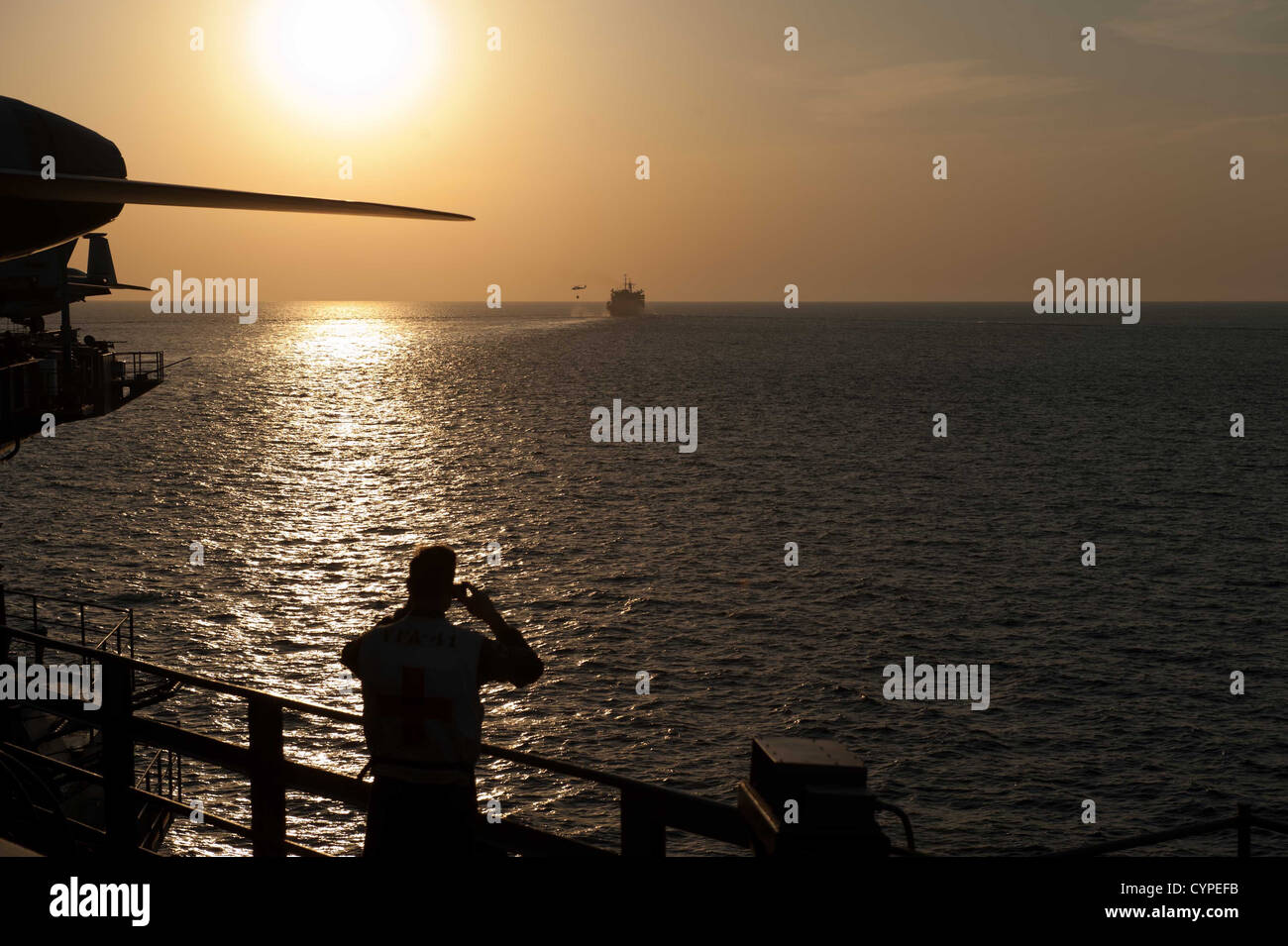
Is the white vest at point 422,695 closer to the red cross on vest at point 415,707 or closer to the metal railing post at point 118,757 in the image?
the red cross on vest at point 415,707

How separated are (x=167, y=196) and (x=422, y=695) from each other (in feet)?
23.1

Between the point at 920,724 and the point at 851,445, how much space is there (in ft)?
177

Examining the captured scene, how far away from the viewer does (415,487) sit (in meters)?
70.5

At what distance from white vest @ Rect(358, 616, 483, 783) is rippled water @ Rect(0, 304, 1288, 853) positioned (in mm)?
21169

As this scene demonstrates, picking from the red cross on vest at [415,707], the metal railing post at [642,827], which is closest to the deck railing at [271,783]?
the metal railing post at [642,827]

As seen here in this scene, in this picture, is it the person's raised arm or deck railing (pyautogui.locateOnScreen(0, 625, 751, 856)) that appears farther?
deck railing (pyautogui.locateOnScreen(0, 625, 751, 856))

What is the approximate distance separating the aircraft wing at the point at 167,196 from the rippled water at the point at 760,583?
1774 cm

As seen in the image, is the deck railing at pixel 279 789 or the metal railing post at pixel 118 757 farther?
the metal railing post at pixel 118 757

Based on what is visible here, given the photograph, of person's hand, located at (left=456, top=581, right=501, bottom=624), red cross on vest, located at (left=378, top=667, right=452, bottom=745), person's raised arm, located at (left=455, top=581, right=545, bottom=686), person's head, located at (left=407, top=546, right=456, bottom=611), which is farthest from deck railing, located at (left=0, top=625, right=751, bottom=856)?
person's head, located at (left=407, top=546, right=456, bottom=611)

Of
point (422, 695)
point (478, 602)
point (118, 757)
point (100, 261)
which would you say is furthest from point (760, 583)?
point (100, 261)

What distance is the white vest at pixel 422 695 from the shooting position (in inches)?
207

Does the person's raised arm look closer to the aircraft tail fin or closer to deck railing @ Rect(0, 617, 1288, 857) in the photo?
deck railing @ Rect(0, 617, 1288, 857)

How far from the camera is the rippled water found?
95.3ft
